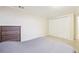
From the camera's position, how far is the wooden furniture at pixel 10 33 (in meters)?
1.31

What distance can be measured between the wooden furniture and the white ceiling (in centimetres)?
21

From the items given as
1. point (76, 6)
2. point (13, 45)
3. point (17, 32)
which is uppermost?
point (76, 6)

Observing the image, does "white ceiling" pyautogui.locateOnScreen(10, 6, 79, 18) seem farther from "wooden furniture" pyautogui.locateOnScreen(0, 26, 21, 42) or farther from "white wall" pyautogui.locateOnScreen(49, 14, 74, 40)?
"wooden furniture" pyautogui.locateOnScreen(0, 26, 21, 42)

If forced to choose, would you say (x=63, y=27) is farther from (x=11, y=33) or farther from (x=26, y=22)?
(x=11, y=33)

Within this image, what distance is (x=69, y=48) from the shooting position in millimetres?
1308

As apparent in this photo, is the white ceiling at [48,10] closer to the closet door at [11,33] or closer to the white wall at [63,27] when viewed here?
the white wall at [63,27]

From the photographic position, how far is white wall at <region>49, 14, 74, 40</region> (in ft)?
4.40

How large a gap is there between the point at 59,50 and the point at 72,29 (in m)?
0.26

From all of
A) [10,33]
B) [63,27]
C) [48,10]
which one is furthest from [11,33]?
[63,27]

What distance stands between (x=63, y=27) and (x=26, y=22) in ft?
1.33

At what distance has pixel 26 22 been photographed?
1.36 meters

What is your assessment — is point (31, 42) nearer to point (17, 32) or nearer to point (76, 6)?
point (17, 32)

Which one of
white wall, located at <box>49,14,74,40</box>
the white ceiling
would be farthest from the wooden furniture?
white wall, located at <box>49,14,74,40</box>
